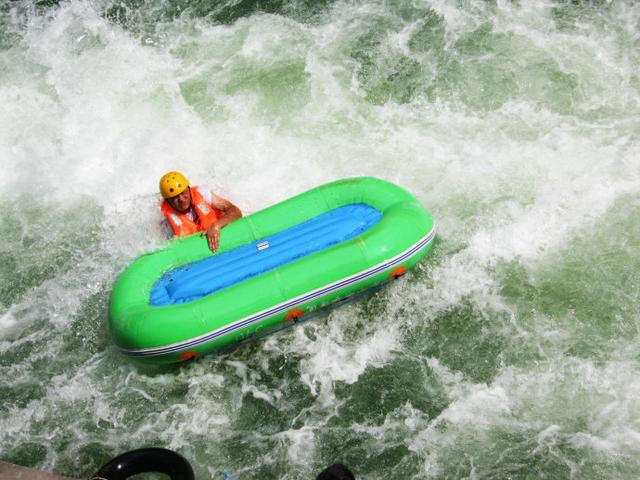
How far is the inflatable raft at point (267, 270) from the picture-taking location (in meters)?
5.37

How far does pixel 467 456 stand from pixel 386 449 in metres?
0.63

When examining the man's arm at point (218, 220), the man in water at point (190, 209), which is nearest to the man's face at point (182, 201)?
the man in water at point (190, 209)

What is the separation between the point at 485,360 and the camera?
5.82 meters

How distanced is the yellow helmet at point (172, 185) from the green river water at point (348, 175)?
599 mm

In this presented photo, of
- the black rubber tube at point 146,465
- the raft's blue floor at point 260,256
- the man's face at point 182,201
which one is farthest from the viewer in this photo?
the man's face at point 182,201

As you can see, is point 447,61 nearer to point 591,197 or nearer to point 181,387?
point 591,197

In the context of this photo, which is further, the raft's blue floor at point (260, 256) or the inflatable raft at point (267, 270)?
the raft's blue floor at point (260, 256)

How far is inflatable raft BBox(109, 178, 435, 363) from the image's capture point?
5367 mm

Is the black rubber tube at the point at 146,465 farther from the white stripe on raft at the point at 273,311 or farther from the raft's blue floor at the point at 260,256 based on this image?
the raft's blue floor at the point at 260,256

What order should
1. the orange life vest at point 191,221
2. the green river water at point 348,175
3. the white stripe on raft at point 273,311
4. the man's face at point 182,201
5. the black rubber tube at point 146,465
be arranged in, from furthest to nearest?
the orange life vest at point 191,221 < the man's face at point 182,201 < the green river water at point 348,175 < the white stripe on raft at point 273,311 < the black rubber tube at point 146,465

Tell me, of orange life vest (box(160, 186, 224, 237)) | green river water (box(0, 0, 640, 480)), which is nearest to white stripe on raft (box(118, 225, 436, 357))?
green river water (box(0, 0, 640, 480))

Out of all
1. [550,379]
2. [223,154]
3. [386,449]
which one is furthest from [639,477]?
[223,154]

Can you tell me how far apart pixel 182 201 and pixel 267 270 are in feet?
3.46

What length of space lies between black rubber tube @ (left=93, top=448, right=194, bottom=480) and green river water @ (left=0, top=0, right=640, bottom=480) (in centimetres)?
80
